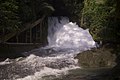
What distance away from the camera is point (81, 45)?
25.7m

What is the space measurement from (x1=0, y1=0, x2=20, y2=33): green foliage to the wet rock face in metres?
5.37

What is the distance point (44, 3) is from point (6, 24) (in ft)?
22.5

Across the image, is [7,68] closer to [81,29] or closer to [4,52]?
[4,52]

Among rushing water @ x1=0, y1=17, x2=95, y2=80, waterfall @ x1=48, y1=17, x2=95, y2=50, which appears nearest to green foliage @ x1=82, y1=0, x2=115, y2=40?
rushing water @ x1=0, y1=17, x2=95, y2=80

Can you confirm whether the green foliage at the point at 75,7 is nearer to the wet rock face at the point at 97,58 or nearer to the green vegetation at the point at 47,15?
the green vegetation at the point at 47,15

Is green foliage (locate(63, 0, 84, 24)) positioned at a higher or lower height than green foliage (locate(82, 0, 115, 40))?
higher

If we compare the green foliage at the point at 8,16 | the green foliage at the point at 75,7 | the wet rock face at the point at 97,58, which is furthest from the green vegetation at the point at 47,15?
the green foliage at the point at 75,7

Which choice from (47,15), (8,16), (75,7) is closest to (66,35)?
(47,15)

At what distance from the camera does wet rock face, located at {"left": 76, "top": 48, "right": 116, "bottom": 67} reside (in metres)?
17.6

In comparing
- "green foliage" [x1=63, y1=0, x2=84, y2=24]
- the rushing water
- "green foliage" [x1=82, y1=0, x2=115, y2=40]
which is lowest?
the rushing water

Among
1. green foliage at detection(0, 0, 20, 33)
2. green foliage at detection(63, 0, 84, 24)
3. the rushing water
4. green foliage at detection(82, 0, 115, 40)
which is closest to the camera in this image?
the rushing water

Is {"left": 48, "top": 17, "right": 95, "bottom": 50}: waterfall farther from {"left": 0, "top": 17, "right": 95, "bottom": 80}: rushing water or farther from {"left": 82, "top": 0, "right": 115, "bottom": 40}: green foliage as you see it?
{"left": 82, "top": 0, "right": 115, "bottom": 40}: green foliage

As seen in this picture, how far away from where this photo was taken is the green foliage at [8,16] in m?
19.4

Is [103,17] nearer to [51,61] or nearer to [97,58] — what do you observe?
[97,58]
